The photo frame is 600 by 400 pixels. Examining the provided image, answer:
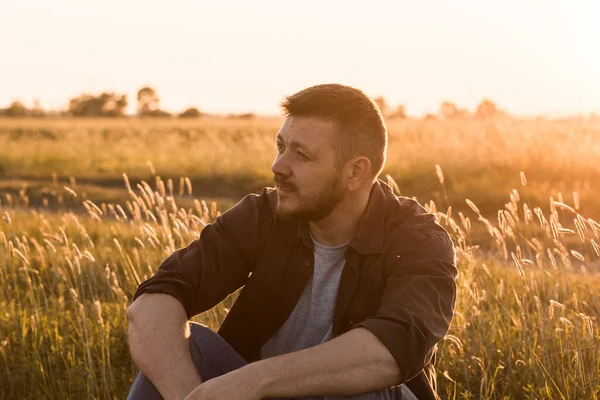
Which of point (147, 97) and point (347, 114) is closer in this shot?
point (347, 114)

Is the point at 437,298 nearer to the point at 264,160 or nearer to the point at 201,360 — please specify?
the point at 201,360

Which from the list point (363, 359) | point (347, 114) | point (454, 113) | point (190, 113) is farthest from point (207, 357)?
point (190, 113)

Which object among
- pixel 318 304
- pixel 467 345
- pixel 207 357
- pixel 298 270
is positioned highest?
pixel 298 270

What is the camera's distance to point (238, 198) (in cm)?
1418

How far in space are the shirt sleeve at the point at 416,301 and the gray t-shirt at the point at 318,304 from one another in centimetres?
20

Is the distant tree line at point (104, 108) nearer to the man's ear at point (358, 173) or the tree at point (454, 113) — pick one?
the tree at point (454, 113)

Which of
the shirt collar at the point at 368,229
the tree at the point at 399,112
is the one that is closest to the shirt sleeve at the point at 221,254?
the shirt collar at the point at 368,229

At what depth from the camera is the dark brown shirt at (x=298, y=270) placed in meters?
3.02

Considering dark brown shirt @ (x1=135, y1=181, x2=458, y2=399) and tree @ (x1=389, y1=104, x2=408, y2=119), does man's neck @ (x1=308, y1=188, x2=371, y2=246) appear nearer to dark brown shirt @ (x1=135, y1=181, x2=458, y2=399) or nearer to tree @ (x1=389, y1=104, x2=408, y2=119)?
dark brown shirt @ (x1=135, y1=181, x2=458, y2=399)

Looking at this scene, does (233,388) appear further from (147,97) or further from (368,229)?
(147,97)

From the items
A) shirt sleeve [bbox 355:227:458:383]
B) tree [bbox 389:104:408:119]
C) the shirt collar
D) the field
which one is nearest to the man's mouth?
the shirt collar

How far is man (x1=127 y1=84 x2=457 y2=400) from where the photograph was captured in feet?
9.16

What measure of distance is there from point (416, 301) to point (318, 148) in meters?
0.64

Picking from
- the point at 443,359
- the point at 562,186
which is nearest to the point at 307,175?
the point at 443,359
